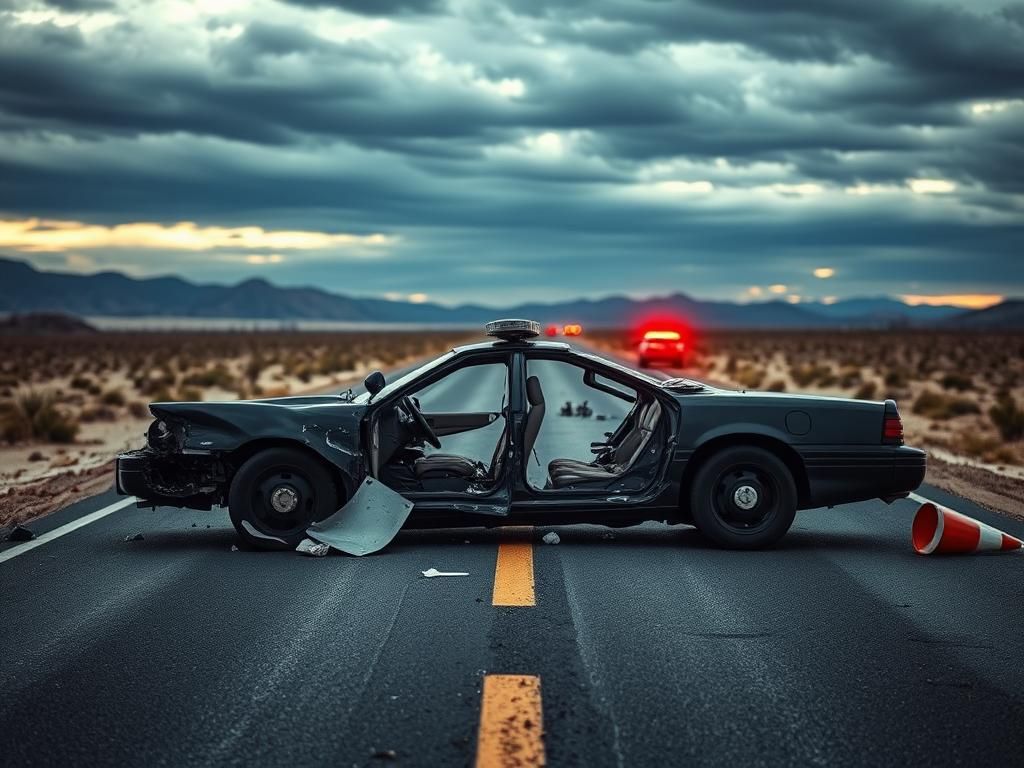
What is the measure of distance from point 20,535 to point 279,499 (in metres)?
2.30

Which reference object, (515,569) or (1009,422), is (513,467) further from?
(1009,422)

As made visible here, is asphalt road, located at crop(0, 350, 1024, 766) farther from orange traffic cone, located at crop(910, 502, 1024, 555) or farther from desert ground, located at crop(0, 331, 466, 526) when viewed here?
desert ground, located at crop(0, 331, 466, 526)

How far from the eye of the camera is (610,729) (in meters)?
4.84

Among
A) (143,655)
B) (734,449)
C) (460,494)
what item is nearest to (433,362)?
(460,494)

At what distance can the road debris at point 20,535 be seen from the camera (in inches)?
372

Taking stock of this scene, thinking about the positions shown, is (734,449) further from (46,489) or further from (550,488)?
(46,489)

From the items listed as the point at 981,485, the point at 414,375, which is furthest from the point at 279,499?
the point at 981,485

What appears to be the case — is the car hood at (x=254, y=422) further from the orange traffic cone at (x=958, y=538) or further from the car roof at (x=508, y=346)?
the orange traffic cone at (x=958, y=538)

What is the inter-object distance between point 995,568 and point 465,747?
5182mm

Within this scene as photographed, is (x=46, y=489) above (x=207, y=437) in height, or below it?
below

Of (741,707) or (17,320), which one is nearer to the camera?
(741,707)

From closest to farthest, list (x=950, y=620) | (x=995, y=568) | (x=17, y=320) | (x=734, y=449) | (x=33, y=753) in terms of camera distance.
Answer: (x=33, y=753)
(x=950, y=620)
(x=995, y=568)
(x=734, y=449)
(x=17, y=320)

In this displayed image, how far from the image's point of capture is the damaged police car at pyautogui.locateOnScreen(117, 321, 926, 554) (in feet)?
29.1

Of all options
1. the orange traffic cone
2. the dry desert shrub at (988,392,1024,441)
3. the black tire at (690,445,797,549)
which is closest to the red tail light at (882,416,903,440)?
the orange traffic cone
